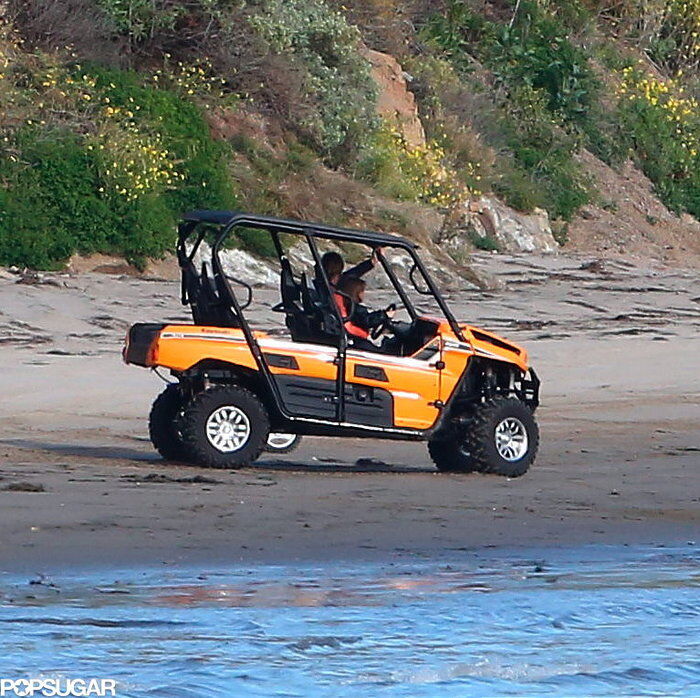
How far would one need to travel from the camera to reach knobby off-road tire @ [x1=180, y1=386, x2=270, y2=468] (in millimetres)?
10844

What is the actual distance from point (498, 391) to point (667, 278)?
13.5m

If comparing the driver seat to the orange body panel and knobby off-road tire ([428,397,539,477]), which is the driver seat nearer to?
the orange body panel

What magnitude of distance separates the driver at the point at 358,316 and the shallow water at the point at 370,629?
115 inches

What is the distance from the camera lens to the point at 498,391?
38.1ft

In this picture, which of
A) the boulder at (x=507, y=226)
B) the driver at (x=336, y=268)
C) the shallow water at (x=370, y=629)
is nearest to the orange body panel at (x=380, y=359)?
the driver at (x=336, y=268)

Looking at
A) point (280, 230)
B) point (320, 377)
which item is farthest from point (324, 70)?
point (320, 377)

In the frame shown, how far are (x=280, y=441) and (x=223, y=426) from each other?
1254 mm

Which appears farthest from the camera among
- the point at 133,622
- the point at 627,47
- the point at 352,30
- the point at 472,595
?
the point at 627,47

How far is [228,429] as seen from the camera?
10898mm

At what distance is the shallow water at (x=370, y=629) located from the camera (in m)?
6.23

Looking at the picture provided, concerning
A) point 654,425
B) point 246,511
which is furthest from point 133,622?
point 654,425

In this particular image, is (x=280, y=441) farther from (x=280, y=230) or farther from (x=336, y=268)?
(x=280, y=230)

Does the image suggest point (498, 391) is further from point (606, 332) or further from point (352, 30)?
point (352, 30)

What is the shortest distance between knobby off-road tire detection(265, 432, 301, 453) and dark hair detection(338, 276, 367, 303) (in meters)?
1.19
